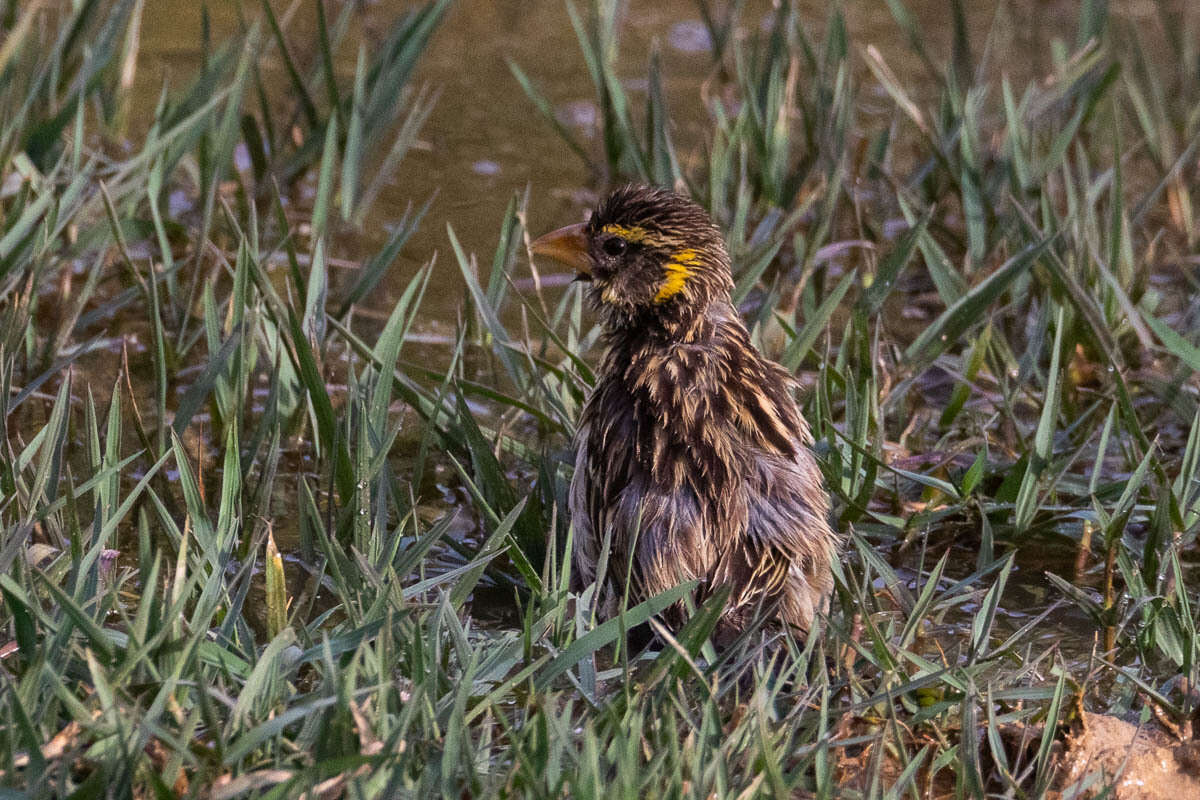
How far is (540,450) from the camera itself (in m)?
4.30

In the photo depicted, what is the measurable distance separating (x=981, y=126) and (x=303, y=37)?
273 centimetres

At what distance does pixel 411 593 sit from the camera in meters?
3.21

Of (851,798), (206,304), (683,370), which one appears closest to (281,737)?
(851,798)

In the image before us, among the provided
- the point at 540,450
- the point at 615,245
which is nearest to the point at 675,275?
the point at 615,245

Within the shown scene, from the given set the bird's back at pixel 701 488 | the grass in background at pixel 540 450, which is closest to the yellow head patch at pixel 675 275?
the bird's back at pixel 701 488

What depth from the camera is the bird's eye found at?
3.79 metres

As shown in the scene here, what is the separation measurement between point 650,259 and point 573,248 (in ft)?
0.73

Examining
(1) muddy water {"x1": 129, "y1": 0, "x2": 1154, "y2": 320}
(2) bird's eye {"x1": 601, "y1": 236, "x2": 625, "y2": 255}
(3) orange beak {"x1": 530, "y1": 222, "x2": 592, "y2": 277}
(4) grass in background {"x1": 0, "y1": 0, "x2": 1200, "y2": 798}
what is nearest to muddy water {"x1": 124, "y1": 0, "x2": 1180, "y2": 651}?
(1) muddy water {"x1": 129, "y1": 0, "x2": 1154, "y2": 320}

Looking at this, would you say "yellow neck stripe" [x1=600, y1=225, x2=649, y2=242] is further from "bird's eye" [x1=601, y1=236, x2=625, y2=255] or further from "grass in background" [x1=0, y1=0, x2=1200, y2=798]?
"grass in background" [x1=0, y1=0, x2=1200, y2=798]

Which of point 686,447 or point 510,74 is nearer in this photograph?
point 686,447

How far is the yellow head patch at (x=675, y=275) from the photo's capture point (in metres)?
3.72

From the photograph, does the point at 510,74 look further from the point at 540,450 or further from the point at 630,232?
the point at 630,232

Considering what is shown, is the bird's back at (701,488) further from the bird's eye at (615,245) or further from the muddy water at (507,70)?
the muddy water at (507,70)

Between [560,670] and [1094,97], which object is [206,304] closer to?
[560,670]
